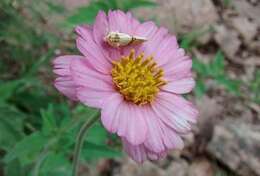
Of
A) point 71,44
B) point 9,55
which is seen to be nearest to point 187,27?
point 71,44

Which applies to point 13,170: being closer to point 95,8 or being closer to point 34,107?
point 34,107

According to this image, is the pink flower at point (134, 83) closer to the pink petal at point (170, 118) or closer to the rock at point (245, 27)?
the pink petal at point (170, 118)

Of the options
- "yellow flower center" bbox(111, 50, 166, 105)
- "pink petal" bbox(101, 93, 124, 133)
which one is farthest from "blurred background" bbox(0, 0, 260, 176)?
"pink petal" bbox(101, 93, 124, 133)

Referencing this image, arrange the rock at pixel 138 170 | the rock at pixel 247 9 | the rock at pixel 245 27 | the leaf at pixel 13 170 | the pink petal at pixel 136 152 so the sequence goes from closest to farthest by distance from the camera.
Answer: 1. the pink petal at pixel 136 152
2. the leaf at pixel 13 170
3. the rock at pixel 138 170
4. the rock at pixel 245 27
5. the rock at pixel 247 9

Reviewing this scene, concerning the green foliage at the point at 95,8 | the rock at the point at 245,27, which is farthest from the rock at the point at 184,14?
the green foliage at the point at 95,8

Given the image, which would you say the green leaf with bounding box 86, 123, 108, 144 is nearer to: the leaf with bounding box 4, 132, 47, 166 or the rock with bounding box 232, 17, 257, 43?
the leaf with bounding box 4, 132, 47, 166
